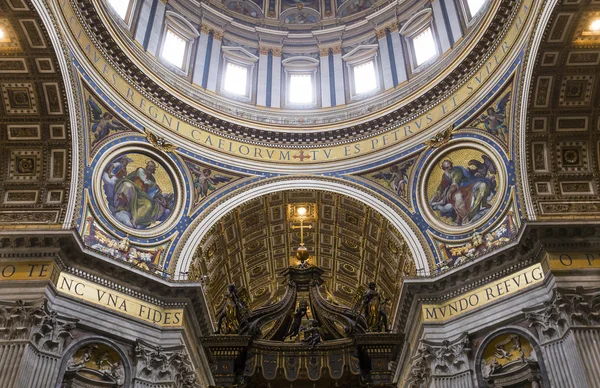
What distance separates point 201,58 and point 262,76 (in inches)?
102

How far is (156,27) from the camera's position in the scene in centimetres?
2109

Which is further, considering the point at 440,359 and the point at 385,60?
the point at 385,60

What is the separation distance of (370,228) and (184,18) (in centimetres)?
1100

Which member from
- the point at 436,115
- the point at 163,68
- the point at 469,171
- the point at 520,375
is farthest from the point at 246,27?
the point at 520,375

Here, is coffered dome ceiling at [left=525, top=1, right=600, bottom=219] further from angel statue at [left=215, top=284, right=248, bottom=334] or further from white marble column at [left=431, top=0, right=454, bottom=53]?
angel statue at [left=215, top=284, right=248, bottom=334]

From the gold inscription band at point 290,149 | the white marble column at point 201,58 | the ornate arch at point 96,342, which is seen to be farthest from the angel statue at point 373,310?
the white marble column at point 201,58

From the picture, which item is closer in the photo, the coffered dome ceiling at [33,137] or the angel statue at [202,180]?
the coffered dome ceiling at [33,137]

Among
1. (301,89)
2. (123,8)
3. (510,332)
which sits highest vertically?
(301,89)

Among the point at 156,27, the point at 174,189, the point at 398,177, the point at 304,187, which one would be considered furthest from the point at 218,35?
the point at 398,177

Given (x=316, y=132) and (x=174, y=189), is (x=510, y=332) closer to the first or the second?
(x=316, y=132)

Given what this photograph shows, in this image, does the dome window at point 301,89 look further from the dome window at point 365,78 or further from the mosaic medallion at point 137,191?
the mosaic medallion at point 137,191

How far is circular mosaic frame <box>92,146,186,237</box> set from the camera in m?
17.2

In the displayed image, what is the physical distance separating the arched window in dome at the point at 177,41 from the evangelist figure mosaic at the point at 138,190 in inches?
183

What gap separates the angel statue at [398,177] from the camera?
19.7 metres
